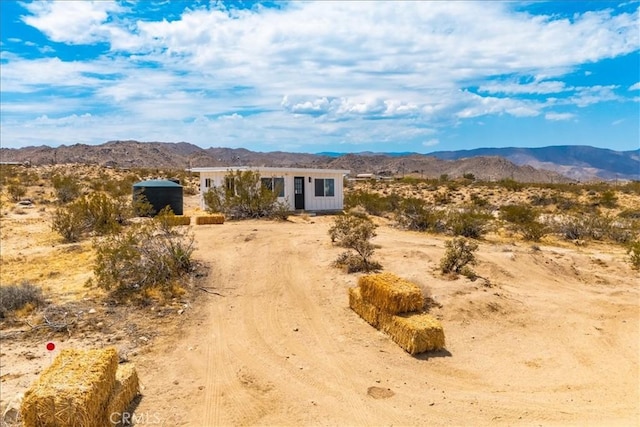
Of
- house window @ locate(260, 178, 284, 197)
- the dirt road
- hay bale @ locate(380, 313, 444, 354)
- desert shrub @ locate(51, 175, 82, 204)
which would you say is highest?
house window @ locate(260, 178, 284, 197)

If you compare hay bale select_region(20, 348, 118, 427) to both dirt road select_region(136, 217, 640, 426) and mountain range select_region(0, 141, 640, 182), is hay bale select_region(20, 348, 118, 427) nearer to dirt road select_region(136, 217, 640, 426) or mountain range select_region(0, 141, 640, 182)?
dirt road select_region(136, 217, 640, 426)

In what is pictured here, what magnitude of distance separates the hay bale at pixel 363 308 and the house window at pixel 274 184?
13556 millimetres

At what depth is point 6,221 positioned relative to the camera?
2058 cm

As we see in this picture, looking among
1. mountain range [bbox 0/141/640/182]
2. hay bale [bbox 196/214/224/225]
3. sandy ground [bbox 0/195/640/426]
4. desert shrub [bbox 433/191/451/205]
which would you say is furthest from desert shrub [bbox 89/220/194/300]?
mountain range [bbox 0/141/640/182]

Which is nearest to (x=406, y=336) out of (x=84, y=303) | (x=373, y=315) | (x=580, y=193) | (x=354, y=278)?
(x=373, y=315)

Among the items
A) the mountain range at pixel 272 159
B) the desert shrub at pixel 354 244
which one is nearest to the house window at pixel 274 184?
the desert shrub at pixel 354 244

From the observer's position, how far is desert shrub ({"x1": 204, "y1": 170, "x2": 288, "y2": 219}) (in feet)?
69.7

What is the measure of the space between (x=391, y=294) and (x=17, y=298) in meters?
7.33

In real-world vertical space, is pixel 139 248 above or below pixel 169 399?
above

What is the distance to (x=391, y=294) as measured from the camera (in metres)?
8.55

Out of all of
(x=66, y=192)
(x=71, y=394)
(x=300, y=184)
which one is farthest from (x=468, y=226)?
(x=66, y=192)

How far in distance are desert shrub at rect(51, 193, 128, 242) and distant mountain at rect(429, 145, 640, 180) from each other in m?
151

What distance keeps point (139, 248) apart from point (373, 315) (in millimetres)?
5677

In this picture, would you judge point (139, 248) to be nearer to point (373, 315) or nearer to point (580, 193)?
point (373, 315)
